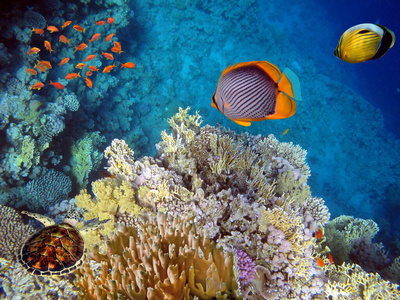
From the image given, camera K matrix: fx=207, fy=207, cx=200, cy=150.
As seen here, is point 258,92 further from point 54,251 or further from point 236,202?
point 54,251

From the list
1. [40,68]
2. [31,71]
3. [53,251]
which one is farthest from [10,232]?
[40,68]

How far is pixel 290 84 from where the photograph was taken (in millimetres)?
1963

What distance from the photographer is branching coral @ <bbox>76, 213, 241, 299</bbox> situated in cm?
168

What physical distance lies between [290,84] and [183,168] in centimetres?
225

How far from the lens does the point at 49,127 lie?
7031 millimetres

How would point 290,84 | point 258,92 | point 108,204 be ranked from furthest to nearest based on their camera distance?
point 108,204, point 258,92, point 290,84

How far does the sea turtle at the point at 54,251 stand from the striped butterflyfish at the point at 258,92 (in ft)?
7.57

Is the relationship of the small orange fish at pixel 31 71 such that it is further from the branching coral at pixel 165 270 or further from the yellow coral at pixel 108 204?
the branching coral at pixel 165 270

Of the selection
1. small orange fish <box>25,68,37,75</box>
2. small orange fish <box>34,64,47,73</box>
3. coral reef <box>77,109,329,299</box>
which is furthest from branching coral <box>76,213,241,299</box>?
small orange fish <box>34,64,47,73</box>

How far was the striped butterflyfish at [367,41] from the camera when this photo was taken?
98.7 inches

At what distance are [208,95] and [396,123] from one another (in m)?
27.8

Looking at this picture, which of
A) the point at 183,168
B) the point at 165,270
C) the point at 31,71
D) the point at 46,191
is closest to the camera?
the point at 165,270

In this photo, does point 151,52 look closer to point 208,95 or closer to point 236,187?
point 208,95

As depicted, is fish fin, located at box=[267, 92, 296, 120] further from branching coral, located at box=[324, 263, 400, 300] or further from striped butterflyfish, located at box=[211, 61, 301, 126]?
branching coral, located at box=[324, 263, 400, 300]
